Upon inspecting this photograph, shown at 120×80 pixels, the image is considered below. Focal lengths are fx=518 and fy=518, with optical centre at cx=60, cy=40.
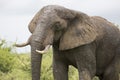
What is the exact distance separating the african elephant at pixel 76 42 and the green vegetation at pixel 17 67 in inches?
228

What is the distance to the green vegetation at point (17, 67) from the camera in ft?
56.5

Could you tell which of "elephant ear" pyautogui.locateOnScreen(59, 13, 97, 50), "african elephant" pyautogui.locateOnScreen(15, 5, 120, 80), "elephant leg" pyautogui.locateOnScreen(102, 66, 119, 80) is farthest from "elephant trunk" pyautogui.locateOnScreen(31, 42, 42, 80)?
"elephant leg" pyautogui.locateOnScreen(102, 66, 119, 80)

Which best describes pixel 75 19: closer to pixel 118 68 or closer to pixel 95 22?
pixel 95 22

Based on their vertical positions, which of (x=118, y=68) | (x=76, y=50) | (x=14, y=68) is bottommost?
(x=14, y=68)

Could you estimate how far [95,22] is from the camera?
35.5ft

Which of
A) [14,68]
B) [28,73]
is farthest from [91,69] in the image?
[14,68]

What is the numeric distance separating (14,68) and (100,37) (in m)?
9.69

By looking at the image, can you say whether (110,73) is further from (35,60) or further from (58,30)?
(35,60)

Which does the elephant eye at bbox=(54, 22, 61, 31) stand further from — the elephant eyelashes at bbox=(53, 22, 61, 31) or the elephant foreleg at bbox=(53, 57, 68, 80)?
the elephant foreleg at bbox=(53, 57, 68, 80)

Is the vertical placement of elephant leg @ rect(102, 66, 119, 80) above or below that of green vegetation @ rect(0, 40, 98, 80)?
above

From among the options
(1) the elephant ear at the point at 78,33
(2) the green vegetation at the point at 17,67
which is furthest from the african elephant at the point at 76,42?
(2) the green vegetation at the point at 17,67

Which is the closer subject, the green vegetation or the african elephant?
the african elephant

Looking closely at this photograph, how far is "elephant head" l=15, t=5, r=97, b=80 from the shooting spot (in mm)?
9227

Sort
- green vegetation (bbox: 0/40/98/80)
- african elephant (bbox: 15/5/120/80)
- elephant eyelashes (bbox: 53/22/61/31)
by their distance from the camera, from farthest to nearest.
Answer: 1. green vegetation (bbox: 0/40/98/80)
2. elephant eyelashes (bbox: 53/22/61/31)
3. african elephant (bbox: 15/5/120/80)
